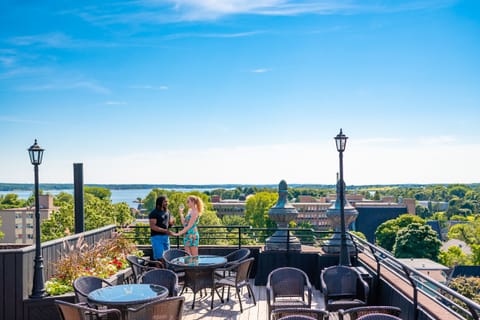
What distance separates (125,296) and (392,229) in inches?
3054

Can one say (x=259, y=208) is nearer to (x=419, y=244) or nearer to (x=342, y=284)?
(x=419, y=244)

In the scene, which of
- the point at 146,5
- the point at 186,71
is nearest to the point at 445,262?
the point at 186,71

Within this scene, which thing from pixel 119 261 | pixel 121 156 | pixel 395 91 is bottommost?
pixel 119 261

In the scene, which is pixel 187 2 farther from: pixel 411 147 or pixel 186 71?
pixel 411 147

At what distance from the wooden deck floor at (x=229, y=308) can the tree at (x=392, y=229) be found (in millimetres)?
71548

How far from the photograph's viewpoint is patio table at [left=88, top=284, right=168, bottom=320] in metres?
5.54

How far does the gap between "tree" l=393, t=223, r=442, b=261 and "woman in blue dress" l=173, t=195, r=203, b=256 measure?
60.5 meters

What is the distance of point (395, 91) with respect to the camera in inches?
1642

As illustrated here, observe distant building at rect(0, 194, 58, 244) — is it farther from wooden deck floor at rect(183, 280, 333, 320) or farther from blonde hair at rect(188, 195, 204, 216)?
wooden deck floor at rect(183, 280, 333, 320)

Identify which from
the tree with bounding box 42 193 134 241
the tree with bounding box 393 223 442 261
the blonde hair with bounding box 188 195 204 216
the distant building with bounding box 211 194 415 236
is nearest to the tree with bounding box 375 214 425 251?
the distant building with bounding box 211 194 415 236

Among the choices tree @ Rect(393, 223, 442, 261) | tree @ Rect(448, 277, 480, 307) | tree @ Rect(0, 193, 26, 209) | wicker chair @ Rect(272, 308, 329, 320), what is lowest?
tree @ Rect(393, 223, 442, 261)

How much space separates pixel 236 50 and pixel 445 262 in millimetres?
49068

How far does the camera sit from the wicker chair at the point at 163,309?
5.15 metres

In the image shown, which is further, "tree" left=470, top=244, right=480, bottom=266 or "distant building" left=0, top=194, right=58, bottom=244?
"distant building" left=0, top=194, right=58, bottom=244
